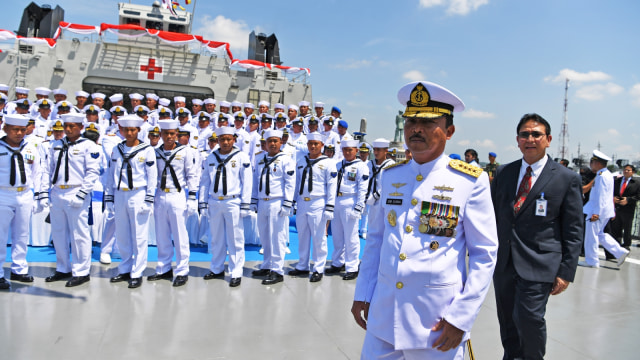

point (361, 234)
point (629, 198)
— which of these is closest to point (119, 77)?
point (361, 234)

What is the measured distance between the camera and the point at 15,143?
5309 millimetres

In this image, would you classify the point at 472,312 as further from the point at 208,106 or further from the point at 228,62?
the point at 228,62

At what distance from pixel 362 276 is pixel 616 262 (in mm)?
8630

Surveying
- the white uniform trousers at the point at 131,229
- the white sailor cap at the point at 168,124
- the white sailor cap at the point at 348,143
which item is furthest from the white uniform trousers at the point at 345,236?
the white uniform trousers at the point at 131,229

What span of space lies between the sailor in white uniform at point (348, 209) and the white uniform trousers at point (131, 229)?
2.73 meters

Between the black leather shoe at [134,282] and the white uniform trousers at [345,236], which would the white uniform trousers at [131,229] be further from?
the white uniform trousers at [345,236]

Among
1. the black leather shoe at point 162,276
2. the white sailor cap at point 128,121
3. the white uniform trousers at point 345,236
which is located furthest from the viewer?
the white uniform trousers at point 345,236

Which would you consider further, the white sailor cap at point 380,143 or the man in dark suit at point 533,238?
the white sailor cap at point 380,143

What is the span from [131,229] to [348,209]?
122 inches

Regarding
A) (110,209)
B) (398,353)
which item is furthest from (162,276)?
(398,353)

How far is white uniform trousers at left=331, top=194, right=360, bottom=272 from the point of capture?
653 centimetres

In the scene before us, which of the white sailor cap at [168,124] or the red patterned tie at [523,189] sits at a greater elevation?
the white sailor cap at [168,124]

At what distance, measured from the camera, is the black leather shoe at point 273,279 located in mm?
5871

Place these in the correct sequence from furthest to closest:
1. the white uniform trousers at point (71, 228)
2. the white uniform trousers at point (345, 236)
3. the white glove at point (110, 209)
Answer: the white uniform trousers at point (345, 236) → the white glove at point (110, 209) → the white uniform trousers at point (71, 228)
